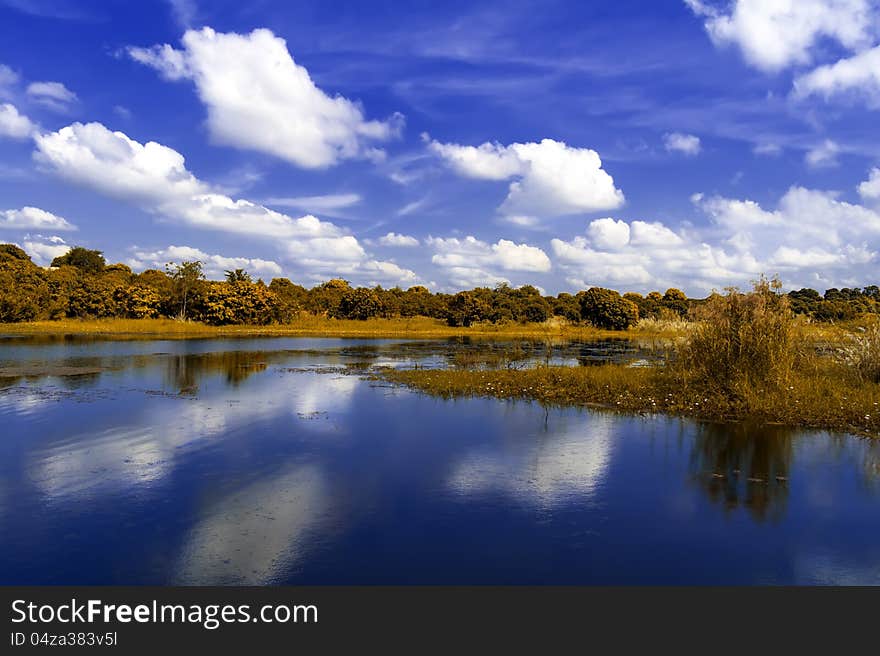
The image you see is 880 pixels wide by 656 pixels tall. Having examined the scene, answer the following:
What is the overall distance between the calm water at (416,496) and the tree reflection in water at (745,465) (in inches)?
2.2

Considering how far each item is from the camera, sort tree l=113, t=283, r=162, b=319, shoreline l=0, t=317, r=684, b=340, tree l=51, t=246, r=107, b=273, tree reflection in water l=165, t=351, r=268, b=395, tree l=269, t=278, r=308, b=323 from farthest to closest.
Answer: tree l=51, t=246, r=107, b=273
tree l=269, t=278, r=308, b=323
tree l=113, t=283, r=162, b=319
shoreline l=0, t=317, r=684, b=340
tree reflection in water l=165, t=351, r=268, b=395

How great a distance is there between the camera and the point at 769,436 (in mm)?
12961

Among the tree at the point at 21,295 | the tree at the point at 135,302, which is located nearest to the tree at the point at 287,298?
the tree at the point at 135,302

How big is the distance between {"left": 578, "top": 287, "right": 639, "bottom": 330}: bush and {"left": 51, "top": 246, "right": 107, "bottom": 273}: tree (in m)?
65.0

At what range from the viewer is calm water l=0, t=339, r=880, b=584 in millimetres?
6410

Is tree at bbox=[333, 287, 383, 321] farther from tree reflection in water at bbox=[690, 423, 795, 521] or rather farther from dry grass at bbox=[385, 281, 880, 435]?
tree reflection in water at bbox=[690, 423, 795, 521]

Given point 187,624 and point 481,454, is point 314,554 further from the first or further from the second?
point 481,454

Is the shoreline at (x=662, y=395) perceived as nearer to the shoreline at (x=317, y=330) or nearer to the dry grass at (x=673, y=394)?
the dry grass at (x=673, y=394)

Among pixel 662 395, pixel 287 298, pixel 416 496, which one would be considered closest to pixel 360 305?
pixel 287 298

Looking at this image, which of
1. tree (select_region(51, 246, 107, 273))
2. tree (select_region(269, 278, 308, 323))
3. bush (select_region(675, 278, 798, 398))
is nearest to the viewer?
bush (select_region(675, 278, 798, 398))

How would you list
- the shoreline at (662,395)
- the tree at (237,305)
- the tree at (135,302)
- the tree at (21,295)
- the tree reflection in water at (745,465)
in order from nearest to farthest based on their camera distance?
1. the tree reflection in water at (745,465)
2. the shoreline at (662,395)
3. the tree at (21,295)
4. the tree at (135,302)
5. the tree at (237,305)

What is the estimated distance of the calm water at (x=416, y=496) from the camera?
21.0 feet

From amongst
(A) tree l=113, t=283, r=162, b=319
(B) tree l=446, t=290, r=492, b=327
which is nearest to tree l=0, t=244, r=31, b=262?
(A) tree l=113, t=283, r=162, b=319

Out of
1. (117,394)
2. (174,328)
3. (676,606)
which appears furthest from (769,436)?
(174,328)
